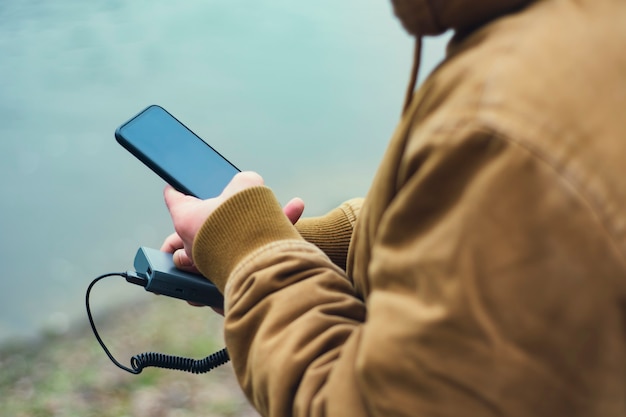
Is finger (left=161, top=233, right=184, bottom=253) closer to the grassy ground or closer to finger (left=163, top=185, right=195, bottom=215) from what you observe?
finger (left=163, top=185, right=195, bottom=215)

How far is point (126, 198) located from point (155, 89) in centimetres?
32

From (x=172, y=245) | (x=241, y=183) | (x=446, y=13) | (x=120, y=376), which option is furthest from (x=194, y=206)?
(x=120, y=376)

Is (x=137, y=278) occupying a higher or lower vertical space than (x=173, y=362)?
higher

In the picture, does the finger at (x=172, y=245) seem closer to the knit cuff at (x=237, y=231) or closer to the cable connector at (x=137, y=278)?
the cable connector at (x=137, y=278)

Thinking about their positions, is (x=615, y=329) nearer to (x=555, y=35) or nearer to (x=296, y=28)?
(x=555, y=35)

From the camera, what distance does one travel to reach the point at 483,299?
0.31 metres

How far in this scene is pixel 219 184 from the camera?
67 cm

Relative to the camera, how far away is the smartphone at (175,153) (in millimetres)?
657

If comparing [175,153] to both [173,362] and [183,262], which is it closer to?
[183,262]

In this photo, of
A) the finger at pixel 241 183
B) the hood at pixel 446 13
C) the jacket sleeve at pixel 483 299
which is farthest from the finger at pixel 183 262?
the hood at pixel 446 13

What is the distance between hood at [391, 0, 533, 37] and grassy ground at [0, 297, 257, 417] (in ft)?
Result: 3.22

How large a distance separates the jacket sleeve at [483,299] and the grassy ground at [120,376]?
33.3 inches

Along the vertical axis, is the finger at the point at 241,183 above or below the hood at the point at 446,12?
below

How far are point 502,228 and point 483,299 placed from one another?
37 mm
